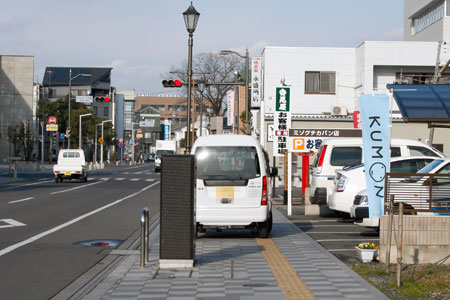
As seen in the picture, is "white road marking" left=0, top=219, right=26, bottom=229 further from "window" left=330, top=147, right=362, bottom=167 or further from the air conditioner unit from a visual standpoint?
the air conditioner unit

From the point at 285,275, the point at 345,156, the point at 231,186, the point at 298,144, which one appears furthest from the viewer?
the point at 298,144

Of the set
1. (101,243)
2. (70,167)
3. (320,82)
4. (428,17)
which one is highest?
(428,17)

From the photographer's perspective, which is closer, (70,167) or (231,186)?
(231,186)

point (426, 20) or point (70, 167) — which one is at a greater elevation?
point (426, 20)

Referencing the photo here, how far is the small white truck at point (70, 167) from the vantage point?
132 ft

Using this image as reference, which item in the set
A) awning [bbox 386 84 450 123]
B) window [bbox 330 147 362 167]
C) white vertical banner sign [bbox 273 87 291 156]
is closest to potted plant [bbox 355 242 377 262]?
awning [bbox 386 84 450 123]

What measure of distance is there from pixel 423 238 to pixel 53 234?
27.1 feet

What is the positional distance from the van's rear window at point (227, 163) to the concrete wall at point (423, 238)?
3.99 meters

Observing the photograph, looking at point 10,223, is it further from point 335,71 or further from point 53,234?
point 335,71

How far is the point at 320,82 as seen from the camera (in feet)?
148

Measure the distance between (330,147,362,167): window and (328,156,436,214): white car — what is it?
237 centimetres

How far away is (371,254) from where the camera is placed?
34.2 feet

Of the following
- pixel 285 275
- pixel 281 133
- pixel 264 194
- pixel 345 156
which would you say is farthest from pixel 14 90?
pixel 285 275

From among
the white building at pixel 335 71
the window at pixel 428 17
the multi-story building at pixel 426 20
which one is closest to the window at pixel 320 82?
the white building at pixel 335 71
